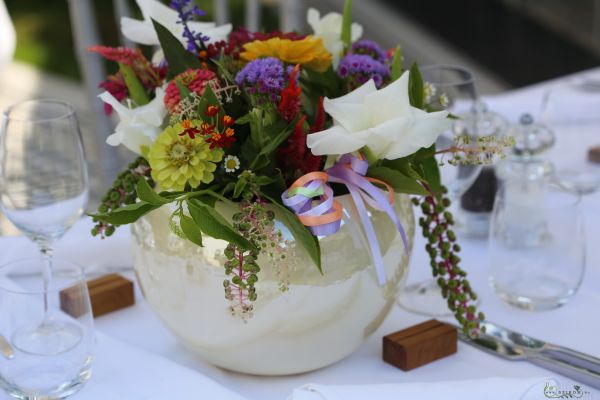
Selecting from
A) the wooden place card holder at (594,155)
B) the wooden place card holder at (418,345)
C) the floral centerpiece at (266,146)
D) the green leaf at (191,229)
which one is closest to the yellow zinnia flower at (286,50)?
the floral centerpiece at (266,146)

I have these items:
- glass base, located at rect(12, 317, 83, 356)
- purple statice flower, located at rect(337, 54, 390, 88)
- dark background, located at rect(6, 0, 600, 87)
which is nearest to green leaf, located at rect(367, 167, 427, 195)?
purple statice flower, located at rect(337, 54, 390, 88)

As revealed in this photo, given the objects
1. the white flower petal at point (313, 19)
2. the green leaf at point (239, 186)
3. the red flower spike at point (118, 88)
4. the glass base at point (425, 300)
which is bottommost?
the glass base at point (425, 300)

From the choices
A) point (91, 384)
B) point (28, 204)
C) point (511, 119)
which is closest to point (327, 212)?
point (91, 384)

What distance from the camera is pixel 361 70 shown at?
942 mm

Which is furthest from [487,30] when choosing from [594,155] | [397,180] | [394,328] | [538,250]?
[397,180]

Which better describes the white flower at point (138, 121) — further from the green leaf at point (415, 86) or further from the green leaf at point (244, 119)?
the green leaf at point (415, 86)

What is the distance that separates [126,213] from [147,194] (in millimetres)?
29

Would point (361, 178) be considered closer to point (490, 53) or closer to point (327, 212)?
point (327, 212)

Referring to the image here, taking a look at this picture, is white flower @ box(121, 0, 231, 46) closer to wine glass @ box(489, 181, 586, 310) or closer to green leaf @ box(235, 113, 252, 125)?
green leaf @ box(235, 113, 252, 125)

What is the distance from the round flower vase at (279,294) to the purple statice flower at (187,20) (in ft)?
0.60

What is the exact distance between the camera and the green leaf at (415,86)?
0.93m

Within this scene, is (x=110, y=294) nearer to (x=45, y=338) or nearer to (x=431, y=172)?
(x=45, y=338)

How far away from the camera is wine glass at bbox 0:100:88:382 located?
103cm

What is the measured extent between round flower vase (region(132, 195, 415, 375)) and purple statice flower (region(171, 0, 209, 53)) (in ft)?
0.60
